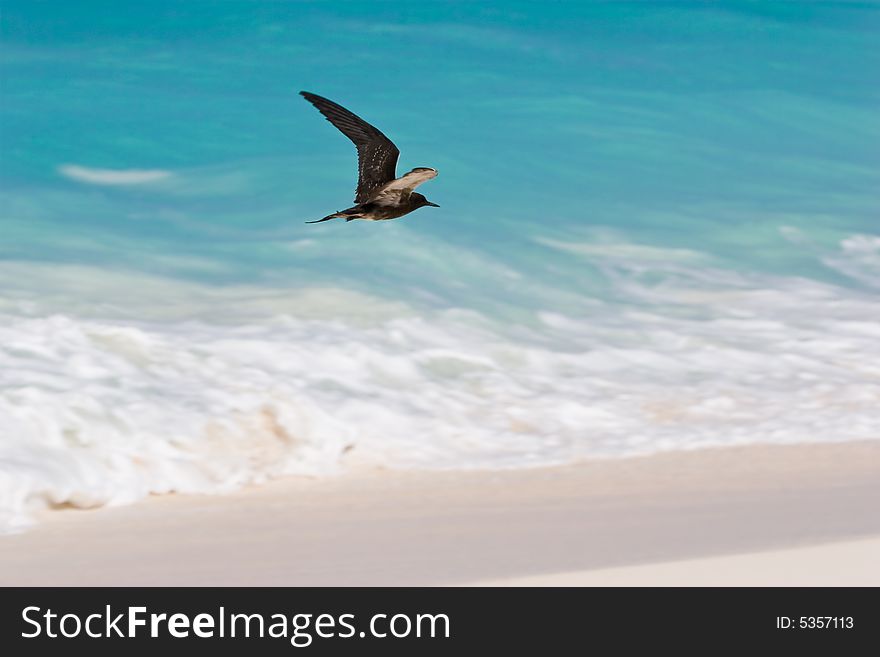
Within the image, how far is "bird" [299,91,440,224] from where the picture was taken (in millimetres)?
8438

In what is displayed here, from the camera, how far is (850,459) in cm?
1032

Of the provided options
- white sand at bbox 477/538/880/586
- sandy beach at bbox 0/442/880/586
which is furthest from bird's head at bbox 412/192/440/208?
white sand at bbox 477/538/880/586

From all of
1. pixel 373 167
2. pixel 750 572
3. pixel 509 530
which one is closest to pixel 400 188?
pixel 373 167

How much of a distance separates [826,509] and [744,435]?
9.68ft

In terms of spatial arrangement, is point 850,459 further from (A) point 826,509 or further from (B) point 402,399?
(B) point 402,399

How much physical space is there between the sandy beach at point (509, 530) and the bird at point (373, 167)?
6.52 feet

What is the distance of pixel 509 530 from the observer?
8.27 metres

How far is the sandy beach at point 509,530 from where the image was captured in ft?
23.6

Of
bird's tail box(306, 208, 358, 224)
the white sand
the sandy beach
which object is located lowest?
the white sand

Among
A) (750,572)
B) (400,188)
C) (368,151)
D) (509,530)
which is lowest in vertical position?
(750,572)

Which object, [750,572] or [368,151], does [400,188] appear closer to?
[368,151]

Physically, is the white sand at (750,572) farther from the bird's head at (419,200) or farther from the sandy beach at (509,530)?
the bird's head at (419,200)

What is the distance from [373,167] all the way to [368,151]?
104 mm

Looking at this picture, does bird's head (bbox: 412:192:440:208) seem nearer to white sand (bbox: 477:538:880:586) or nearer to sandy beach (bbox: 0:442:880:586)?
sandy beach (bbox: 0:442:880:586)
